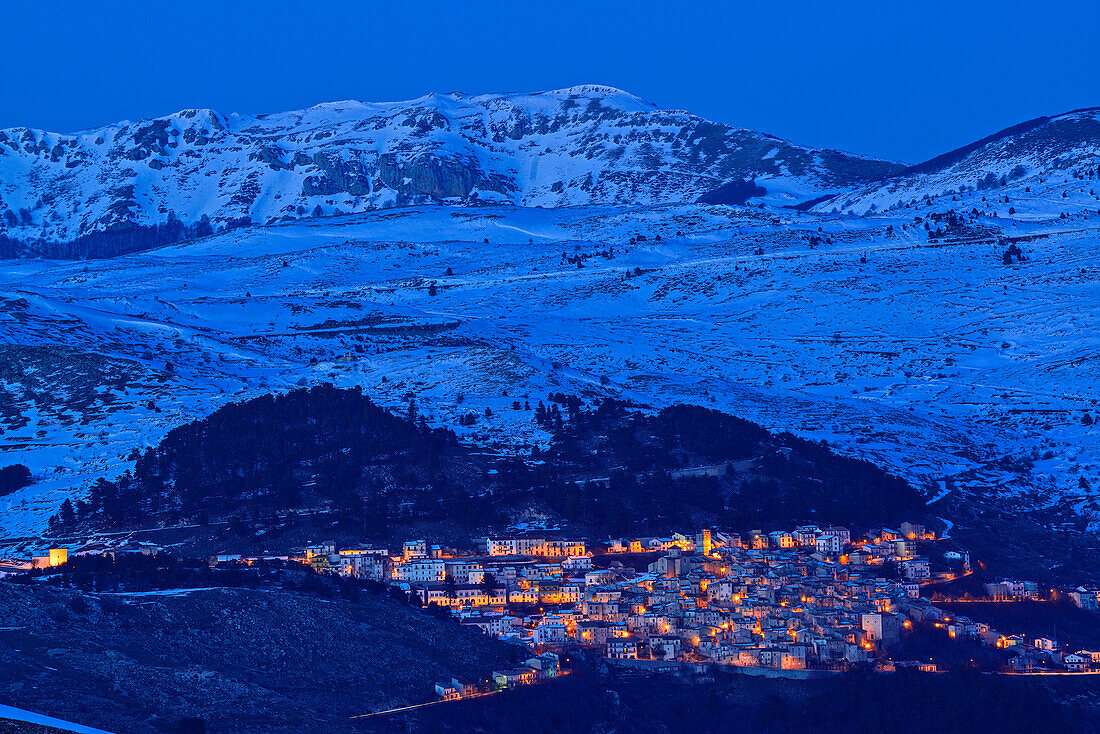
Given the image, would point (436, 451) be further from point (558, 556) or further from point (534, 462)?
point (558, 556)

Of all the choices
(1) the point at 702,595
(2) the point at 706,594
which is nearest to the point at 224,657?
(1) the point at 702,595

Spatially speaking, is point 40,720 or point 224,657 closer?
point 40,720

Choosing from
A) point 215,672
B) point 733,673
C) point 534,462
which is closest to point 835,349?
point 534,462

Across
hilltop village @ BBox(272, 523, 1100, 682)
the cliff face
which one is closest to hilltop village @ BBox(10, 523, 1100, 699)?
hilltop village @ BBox(272, 523, 1100, 682)

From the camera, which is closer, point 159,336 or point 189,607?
point 189,607

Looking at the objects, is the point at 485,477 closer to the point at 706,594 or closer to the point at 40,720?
the point at 706,594
